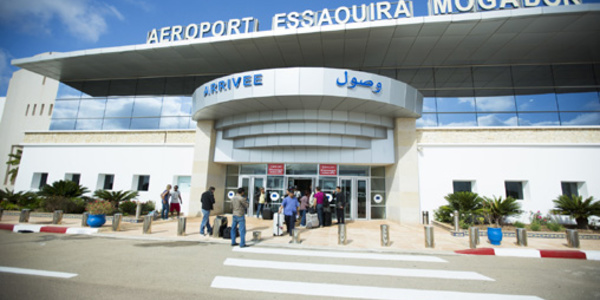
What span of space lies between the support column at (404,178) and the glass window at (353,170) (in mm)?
1603

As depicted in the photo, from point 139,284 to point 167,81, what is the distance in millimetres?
17429

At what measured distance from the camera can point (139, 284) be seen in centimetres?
464

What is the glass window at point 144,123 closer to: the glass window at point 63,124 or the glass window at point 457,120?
the glass window at point 63,124

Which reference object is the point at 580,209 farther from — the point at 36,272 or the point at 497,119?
the point at 36,272

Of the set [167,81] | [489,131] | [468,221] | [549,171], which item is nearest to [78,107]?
[167,81]

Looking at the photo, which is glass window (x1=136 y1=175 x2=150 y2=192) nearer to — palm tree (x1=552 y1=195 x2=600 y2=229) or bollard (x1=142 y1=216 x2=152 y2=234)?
bollard (x1=142 y1=216 x2=152 y2=234)

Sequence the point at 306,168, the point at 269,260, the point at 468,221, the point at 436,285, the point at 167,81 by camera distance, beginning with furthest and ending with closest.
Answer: the point at 167,81
the point at 306,168
the point at 468,221
the point at 269,260
the point at 436,285

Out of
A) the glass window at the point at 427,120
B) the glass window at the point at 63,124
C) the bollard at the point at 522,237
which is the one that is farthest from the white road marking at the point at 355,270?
the glass window at the point at 63,124

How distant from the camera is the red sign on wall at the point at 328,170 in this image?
15.3 metres

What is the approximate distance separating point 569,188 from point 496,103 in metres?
5.89

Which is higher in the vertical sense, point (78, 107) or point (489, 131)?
point (78, 107)

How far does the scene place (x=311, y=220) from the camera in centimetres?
1188

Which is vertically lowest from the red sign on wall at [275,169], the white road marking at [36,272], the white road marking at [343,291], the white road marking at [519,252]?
the white road marking at [36,272]

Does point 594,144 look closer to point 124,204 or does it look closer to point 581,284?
point 581,284
